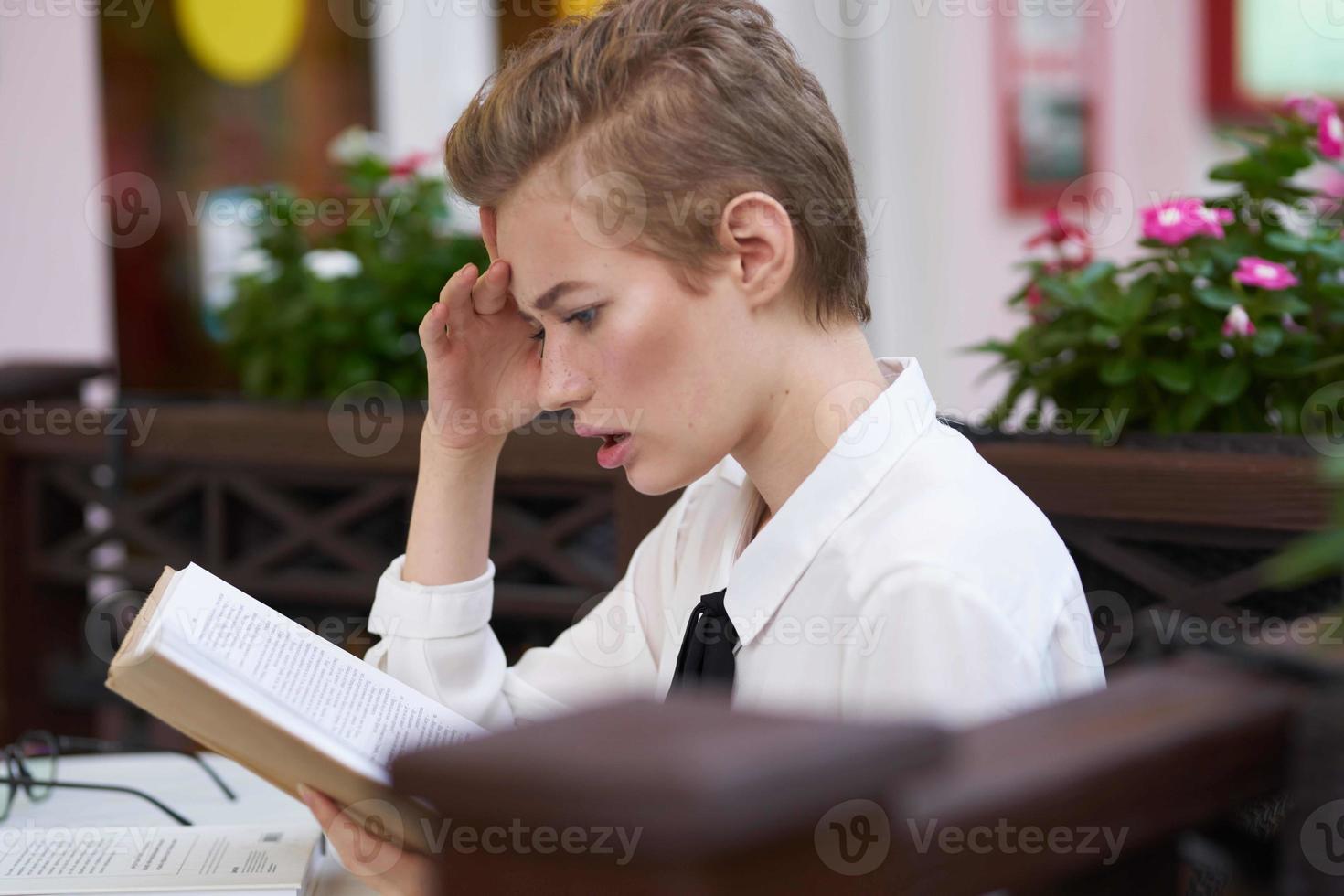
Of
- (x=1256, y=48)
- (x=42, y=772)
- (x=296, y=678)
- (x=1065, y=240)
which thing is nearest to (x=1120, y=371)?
(x=1065, y=240)

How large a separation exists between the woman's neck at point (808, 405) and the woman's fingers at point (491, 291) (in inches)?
10.8

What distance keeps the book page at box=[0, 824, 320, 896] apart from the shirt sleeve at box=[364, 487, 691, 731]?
197mm

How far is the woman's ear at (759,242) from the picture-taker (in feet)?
3.67

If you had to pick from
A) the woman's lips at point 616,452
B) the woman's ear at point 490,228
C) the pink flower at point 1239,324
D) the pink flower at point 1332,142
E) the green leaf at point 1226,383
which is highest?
the pink flower at point 1332,142

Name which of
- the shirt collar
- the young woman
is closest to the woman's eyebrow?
the young woman

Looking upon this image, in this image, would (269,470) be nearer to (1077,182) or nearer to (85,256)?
(85,256)

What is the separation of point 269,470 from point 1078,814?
5.70 feet

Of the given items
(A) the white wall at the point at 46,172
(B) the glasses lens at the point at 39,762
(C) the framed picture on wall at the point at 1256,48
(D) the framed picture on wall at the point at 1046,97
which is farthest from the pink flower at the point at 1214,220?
(C) the framed picture on wall at the point at 1256,48

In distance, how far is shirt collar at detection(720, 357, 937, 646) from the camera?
1.12m

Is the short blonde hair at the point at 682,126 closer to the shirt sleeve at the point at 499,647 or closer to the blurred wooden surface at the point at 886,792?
the shirt sleeve at the point at 499,647

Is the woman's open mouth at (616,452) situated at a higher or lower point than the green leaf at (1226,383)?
higher

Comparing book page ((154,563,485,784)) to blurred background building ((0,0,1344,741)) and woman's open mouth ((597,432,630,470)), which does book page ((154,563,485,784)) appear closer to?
woman's open mouth ((597,432,630,470))

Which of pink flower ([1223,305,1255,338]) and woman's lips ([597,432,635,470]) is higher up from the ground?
pink flower ([1223,305,1255,338])

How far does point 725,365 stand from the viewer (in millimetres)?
1146
